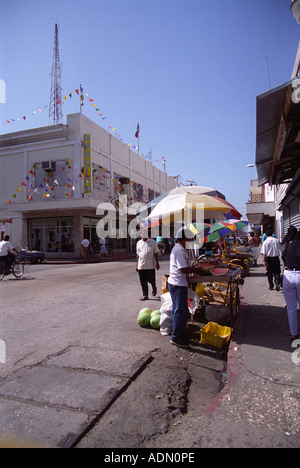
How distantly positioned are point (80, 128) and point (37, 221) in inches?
336

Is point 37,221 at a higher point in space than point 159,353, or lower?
higher

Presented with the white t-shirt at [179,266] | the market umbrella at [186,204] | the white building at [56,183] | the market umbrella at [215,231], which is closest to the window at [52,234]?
the white building at [56,183]

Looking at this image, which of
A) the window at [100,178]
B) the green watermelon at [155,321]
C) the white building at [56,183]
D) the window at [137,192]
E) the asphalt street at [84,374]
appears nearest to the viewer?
the asphalt street at [84,374]

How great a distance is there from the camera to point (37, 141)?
84.0 feet

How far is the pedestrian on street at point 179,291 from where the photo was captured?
470 cm

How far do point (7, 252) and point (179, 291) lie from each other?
9920 millimetres

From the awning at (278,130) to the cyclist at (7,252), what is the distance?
9971 millimetres

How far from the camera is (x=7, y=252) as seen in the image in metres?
12.4

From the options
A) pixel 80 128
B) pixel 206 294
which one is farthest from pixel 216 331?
pixel 80 128

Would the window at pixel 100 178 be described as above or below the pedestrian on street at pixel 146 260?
above

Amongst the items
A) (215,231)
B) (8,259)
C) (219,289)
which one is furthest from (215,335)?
(8,259)

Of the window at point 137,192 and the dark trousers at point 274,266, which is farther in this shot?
the window at point 137,192

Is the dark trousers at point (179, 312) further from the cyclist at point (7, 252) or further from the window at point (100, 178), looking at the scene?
the window at point (100, 178)
